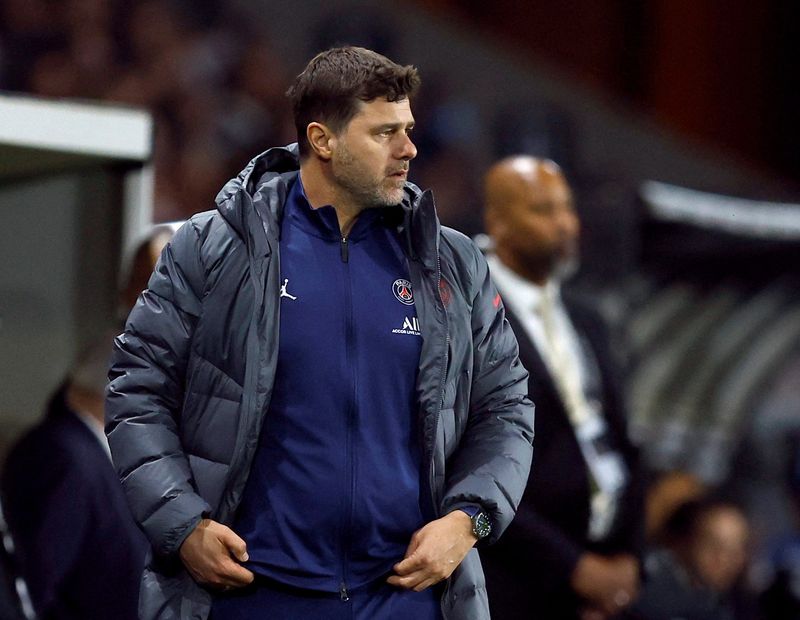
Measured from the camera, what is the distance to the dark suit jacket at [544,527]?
3719 millimetres

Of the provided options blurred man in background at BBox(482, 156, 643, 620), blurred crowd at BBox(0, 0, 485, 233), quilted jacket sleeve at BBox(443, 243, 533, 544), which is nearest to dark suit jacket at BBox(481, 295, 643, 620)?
blurred man in background at BBox(482, 156, 643, 620)

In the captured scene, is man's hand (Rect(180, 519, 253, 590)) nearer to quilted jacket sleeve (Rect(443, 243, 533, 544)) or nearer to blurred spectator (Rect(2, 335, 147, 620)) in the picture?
quilted jacket sleeve (Rect(443, 243, 533, 544))


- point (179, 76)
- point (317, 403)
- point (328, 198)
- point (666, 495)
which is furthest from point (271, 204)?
point (179, 76)

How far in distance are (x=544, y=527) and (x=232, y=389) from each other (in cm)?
160

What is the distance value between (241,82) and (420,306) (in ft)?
22.6

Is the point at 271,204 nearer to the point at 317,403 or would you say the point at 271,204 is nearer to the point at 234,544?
the point at 317,403

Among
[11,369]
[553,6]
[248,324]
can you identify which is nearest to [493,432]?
[248,324]

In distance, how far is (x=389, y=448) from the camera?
239 centimetres

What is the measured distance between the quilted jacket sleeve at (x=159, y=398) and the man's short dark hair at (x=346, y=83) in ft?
0.97

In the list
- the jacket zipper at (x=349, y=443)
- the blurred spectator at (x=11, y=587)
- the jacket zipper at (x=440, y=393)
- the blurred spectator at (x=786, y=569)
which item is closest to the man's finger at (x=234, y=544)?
the jacket zipper at (x=349, y=443)

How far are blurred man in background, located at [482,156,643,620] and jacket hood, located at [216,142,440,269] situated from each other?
1.26m

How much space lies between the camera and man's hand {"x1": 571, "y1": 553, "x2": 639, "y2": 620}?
3.83 m

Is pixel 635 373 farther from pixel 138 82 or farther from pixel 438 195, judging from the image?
pixel 138 82

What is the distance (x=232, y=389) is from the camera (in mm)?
2350
